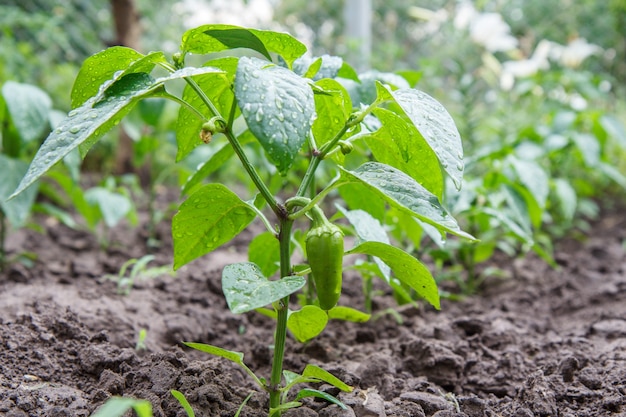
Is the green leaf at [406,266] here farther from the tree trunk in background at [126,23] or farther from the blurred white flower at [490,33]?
the blurred white flower at [490,33]

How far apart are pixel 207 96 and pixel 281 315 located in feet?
1.27

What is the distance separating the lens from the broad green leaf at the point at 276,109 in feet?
2.25

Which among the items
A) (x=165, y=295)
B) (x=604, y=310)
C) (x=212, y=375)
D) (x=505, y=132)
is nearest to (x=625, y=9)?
(x=505, y=132)

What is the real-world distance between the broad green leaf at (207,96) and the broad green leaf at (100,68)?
10 cm

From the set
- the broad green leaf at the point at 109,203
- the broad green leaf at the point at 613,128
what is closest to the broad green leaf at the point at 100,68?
the broad green leaf at the point at 109,203

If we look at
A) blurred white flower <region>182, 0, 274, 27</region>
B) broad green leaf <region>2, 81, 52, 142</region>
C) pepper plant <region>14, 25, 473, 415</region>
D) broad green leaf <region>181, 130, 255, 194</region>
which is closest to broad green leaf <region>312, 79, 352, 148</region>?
pepper plant <region>14, 25, 473, 415</region>

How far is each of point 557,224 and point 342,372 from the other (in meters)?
2.12

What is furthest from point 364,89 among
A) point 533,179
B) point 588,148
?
point 588,148

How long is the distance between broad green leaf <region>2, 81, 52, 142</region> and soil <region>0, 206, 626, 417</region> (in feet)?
1.39

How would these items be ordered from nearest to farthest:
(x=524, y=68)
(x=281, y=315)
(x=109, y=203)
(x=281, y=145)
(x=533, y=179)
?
(x=281, y=145), (x=281, y=315), (x=533, y=179), (x=109, y=203), (x=524, y=68)

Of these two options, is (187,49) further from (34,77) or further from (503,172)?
(34,77)

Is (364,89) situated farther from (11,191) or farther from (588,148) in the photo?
(588,148)

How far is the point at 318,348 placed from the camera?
1353mm

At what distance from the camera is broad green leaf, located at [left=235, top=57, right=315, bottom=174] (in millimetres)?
686
